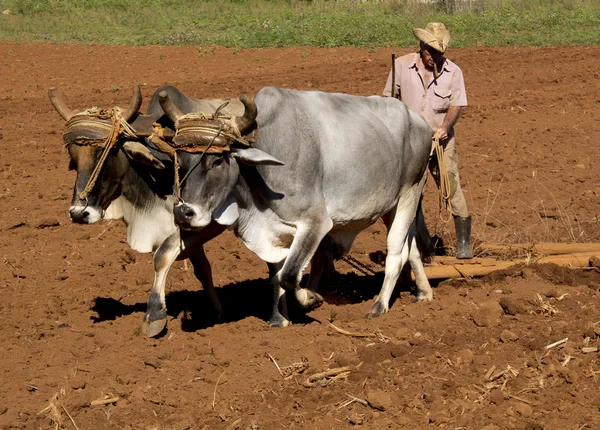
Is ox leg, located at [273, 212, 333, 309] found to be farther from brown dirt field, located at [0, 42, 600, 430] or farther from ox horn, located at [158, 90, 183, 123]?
ox horn, located at [158, 90, 183, 123]

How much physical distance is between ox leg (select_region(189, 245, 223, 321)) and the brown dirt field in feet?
0.46

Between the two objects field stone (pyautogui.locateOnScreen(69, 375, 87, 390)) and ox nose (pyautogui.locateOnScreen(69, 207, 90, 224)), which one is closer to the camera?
field stone (pyautogui.locateOnScreen(69, 375, 87, 390))

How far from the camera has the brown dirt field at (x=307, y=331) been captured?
6066mm

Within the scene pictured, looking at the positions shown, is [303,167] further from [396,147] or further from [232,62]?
[232,62]

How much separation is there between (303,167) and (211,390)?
70.8 inches

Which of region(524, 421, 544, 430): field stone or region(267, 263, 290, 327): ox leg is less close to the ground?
region(524, 421, 544, 430): field stone

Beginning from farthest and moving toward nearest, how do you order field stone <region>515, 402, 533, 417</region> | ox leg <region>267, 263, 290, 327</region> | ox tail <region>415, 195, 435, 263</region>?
ox tail <region>415, 195, 435, 263</region> → ox leg <region>267, 263, 290, 327</region> → field stone <region>515, 402, 533, 417</region>

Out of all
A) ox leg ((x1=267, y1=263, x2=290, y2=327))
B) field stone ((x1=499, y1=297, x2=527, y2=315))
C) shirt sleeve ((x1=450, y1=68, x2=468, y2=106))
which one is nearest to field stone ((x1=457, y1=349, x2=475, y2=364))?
field stone ((x1=499, y1=297, x2=527, y2=315))

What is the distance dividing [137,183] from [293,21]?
1926 cm

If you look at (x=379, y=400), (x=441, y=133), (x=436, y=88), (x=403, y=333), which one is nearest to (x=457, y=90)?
(x=436, y=88)

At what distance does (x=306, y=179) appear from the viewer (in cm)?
735

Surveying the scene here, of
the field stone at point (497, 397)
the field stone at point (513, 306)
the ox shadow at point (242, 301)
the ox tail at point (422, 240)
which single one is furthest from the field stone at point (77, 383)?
the ox tail at point (422, 240)

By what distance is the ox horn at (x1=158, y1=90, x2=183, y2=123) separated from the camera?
701 cm

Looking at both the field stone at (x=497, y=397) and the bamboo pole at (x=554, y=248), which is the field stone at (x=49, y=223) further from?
the field stone at (x=497, y=397)
